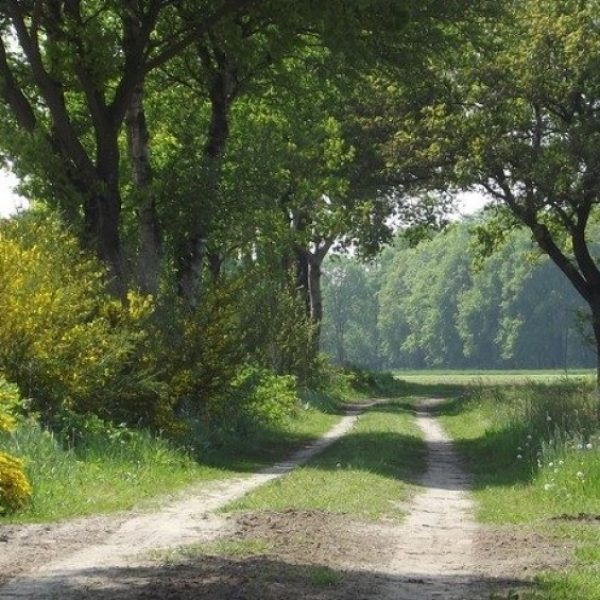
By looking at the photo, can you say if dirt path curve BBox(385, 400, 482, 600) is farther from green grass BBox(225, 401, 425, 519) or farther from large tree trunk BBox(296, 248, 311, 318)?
large tree trunk BBox(296, 248, 311, 318)

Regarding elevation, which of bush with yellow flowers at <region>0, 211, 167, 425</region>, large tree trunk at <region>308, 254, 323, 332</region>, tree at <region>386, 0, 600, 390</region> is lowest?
bush with yellow flowers at <region>0, 211, 167, 425</region>

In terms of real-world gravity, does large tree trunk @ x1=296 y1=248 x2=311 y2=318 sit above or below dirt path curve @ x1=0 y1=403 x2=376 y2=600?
above

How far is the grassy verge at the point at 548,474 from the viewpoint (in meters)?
12.0

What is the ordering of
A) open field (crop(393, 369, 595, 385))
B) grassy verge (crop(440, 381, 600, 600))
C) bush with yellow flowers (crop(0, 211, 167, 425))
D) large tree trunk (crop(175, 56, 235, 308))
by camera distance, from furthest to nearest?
open field (crop(393, 369, 595, 385))
large tree trunk (crop(175, 56, 235, 308))
bush with yellow flowers (crop(0, 211, 167, 425))
grassy verge (crop(440, 381, 600, 600))

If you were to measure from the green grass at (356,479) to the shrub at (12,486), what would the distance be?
2.49 m

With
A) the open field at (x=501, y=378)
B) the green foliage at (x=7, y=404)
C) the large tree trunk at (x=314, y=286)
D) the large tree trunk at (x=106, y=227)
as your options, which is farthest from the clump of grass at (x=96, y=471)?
the large tree trunk at (x=314, y=286)

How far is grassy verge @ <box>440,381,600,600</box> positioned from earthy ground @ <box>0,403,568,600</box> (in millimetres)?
422

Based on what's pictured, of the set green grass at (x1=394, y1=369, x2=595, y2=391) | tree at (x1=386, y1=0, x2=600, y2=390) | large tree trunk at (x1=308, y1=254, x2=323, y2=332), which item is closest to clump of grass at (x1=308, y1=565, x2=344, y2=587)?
green grass at (x1=394, y1=369, x2=595, y2=391)

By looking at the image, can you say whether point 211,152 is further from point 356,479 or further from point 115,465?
point 115,465

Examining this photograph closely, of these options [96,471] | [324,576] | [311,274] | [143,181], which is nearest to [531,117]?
[143,181]

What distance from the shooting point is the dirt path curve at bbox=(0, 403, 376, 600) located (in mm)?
10422

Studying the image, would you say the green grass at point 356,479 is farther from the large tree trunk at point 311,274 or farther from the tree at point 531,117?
the large tree trunk at point 311,274

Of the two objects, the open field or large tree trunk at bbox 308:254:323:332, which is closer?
large tree trunk at bbox 308:254:323:332

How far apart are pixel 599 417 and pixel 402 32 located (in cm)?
753
